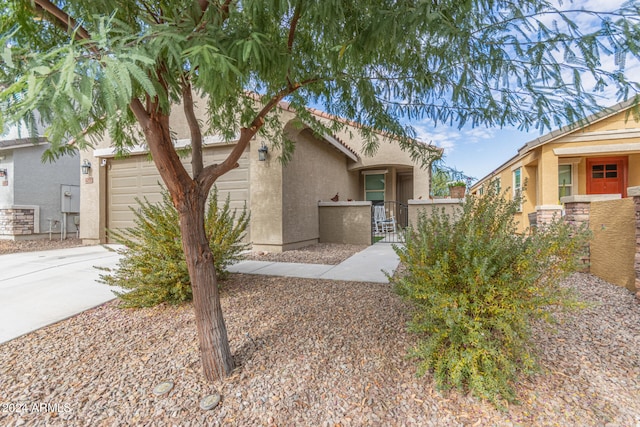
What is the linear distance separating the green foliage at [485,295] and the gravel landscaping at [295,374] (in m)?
0.20

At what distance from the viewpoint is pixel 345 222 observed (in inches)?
364

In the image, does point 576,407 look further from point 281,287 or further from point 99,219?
point 99,219

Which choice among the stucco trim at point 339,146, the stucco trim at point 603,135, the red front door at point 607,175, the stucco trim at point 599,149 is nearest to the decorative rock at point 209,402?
the stucco trim at point 339,146

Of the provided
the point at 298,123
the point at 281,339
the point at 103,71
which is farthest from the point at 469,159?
the point at 103,71

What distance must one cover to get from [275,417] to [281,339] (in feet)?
3.03

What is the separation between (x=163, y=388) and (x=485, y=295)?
2538mm

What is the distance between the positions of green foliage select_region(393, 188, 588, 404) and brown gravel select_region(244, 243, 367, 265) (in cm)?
397

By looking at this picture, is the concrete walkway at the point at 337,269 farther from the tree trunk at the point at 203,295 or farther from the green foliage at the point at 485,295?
the tree trunk at the point at 203,295

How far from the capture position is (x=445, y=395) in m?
2.06

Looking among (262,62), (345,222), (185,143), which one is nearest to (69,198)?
(185,143)

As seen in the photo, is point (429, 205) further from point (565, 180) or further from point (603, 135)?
point (603, 135)

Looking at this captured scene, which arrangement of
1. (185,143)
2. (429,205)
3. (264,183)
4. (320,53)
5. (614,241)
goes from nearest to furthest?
(320,53)
(614,241)
(264,183)
(185,143)
(429,205)

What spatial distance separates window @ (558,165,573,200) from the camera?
9062mm

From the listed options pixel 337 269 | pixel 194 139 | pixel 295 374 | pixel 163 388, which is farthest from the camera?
pixel 337 269
